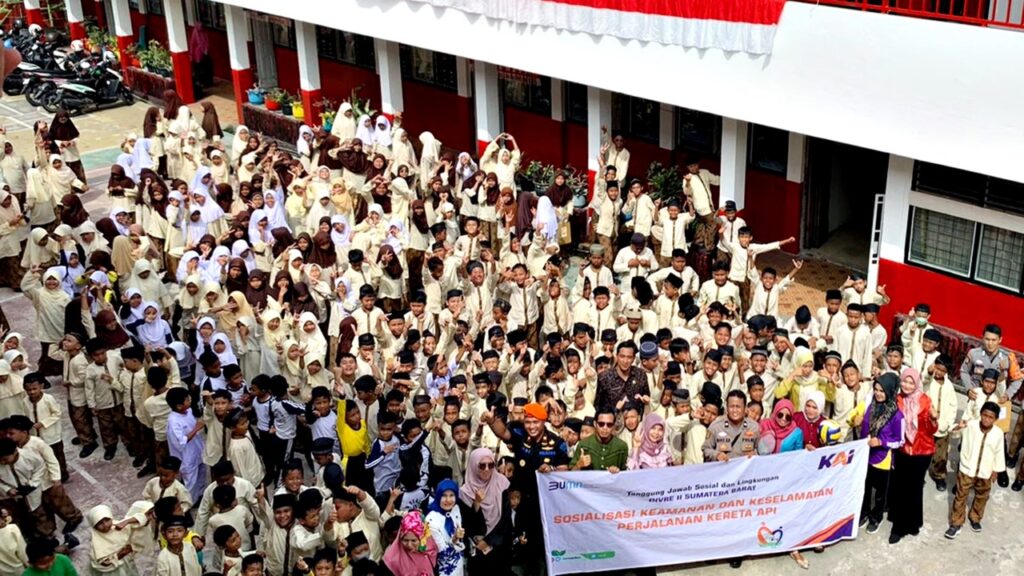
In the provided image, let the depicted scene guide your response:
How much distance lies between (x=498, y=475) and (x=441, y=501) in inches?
23.6

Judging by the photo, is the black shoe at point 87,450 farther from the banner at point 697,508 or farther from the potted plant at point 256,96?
the potted plant at point 256,96

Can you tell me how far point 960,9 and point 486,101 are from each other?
6701mm

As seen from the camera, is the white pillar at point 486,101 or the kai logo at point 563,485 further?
the white pillar at point 486,101

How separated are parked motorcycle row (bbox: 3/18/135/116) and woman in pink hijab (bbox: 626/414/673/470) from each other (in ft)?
58.9

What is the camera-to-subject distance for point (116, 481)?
11086mm

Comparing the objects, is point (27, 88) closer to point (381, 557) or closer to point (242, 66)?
point (242, 66)

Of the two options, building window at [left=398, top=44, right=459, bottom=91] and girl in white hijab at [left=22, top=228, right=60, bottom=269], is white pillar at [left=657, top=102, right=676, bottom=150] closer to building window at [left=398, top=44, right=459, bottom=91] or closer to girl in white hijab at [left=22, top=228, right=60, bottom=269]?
building window at [left=398, top=44, right=459, bottom=91]

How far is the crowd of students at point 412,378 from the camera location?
8617 millimetres

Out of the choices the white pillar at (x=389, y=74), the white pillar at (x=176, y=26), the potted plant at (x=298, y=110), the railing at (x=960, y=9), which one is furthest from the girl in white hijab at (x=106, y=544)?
the white pillar at (x=176, y=26)

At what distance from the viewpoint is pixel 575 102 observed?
1678cm

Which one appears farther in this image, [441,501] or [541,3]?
[541,3]

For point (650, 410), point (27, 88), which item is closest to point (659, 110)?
point (650, 410)

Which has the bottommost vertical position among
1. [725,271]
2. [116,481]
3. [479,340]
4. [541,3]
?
[116,481]

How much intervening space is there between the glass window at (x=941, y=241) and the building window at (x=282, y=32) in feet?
44.3
